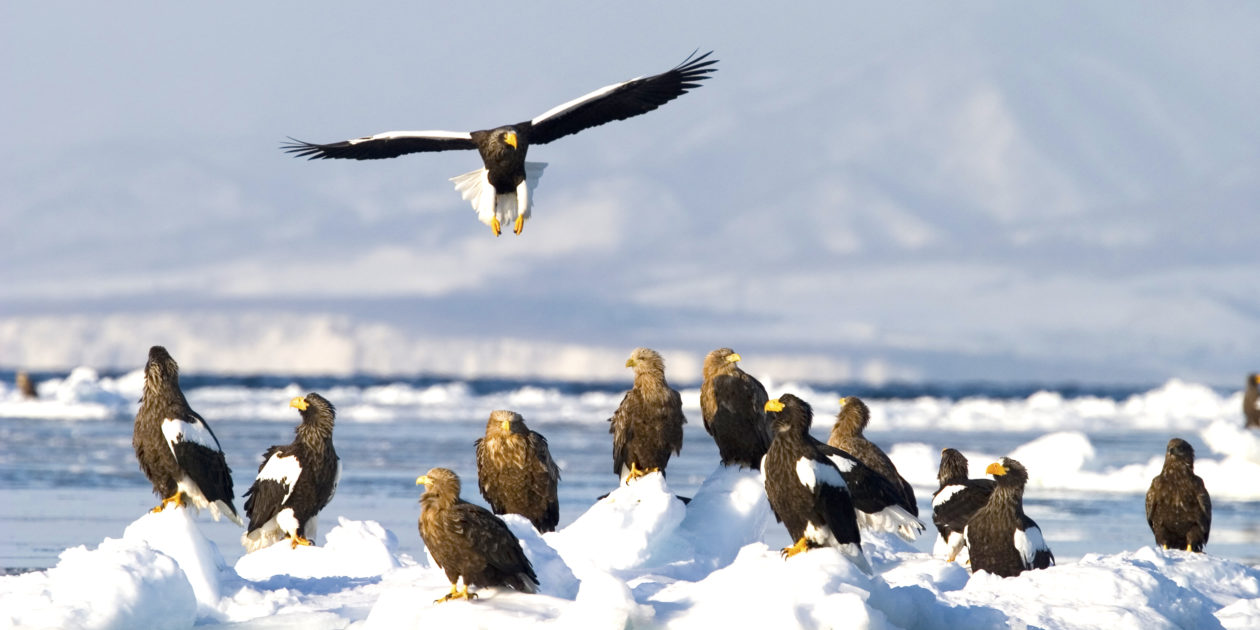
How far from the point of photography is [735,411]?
10.5 m

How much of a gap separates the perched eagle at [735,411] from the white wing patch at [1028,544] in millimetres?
1712

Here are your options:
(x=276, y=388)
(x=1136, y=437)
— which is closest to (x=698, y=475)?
(x=1136, y=437)

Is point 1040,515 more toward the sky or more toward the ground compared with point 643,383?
more toward the ground

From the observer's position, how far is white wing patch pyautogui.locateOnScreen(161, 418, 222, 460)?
388 inches

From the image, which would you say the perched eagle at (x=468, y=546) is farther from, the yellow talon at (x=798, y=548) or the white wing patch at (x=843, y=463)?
the white wing patch at (x=843, y=463)

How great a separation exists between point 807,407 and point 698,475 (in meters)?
10.9

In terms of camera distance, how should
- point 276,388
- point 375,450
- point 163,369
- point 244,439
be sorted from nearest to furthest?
1. point 163,369
2. point 375,450
3. point 244,439
4. point 276,388

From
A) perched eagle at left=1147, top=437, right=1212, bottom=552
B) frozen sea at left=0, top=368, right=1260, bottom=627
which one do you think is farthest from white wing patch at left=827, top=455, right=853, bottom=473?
perched eagle at left=1147, top=437, right=1212, bottom=552

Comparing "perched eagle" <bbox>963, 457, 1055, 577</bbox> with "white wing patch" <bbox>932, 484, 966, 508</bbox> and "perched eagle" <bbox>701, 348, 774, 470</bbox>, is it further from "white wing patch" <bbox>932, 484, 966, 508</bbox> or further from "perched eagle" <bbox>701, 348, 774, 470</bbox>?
"perched eagle" <bbox>701, 348, 774, 470</bbox>

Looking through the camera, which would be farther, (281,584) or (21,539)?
(21,539)

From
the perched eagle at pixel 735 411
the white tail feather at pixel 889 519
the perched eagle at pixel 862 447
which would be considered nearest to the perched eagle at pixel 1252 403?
the perched eagle at pixel 862 447

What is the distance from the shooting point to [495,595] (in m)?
7.37

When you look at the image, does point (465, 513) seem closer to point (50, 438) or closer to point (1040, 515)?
point (1040, 515)

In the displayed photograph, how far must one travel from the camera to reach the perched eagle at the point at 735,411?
10477 mm
